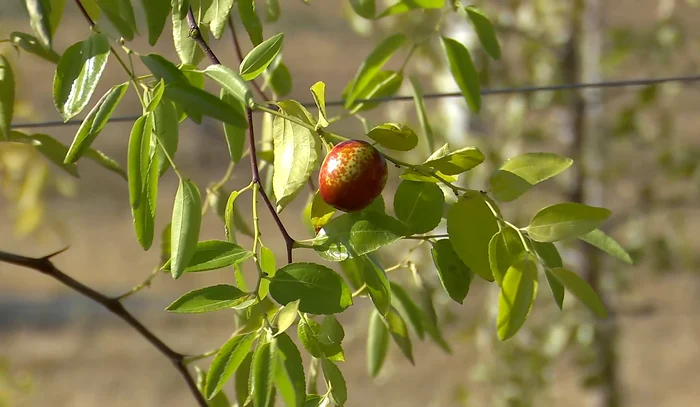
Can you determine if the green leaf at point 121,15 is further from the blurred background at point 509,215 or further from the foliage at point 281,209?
the blurred background at point 509,215

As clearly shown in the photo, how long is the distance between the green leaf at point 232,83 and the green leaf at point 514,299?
0.18m

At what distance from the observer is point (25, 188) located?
1.15m

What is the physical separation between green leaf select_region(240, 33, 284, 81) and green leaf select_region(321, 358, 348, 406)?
181 millimetres

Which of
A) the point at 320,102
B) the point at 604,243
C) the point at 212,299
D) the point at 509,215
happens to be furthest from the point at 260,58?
the point at 509,215

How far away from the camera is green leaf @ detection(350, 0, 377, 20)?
606mm

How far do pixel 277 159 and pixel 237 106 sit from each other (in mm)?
45

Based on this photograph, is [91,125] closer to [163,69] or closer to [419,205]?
[163,69]

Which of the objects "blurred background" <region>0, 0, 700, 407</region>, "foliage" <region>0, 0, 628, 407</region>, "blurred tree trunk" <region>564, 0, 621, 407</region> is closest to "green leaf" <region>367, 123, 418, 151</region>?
"foliage" <region>0, 0, 628, 407</region>

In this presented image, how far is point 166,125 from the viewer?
443 millimetres

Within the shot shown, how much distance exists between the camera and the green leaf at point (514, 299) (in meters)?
0.46

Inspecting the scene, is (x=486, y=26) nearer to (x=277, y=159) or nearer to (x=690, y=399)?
(x=277, y=159)

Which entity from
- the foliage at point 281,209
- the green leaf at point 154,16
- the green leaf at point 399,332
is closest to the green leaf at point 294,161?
the foliage at point 281,209

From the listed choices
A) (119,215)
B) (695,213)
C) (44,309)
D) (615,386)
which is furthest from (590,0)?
(119,215)

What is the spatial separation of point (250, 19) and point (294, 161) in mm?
119
